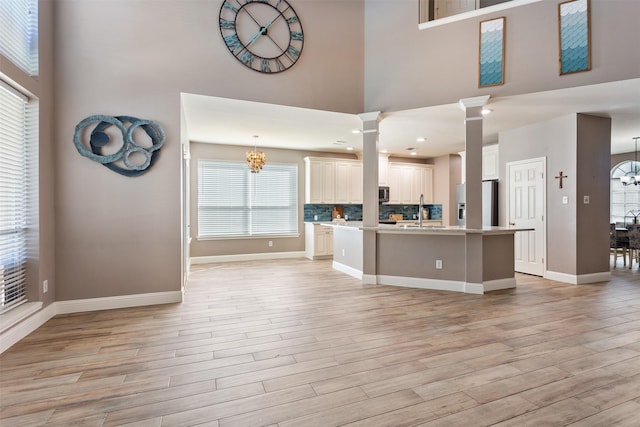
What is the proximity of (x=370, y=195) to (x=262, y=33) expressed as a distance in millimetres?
2741

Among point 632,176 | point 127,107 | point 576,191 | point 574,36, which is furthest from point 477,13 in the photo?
point 632,176

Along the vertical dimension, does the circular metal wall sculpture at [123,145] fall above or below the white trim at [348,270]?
above

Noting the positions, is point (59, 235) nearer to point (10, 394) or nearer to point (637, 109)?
point (10, 394)

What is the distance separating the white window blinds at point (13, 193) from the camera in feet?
9.25

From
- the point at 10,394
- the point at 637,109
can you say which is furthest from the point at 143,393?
the point at 637,109

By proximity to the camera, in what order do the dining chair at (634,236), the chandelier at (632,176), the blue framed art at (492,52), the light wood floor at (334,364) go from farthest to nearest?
the chandelier at (632,176), the dining chair at (634,236), the blue framed art at (492,52), the light wood floor at (334,364)

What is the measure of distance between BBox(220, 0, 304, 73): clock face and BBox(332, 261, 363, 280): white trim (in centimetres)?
332

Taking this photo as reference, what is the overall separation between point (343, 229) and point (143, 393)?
4.31 m

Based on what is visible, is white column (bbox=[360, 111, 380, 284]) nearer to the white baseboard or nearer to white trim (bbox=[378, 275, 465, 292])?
white trim (bbox=[378, 275, 465, 292])

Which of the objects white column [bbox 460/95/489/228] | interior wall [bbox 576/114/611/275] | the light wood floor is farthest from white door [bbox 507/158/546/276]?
white column [bbox 460/95/489/228]

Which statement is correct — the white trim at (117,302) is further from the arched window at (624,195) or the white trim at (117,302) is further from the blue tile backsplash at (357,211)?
the arched window at (624,195)

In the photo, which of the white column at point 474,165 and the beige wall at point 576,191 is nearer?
the white column at point 474,165

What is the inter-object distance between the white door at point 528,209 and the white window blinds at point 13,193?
6.89 meters

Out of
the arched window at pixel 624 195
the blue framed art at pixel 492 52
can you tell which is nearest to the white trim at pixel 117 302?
the blue framed art at pixel 492 52
